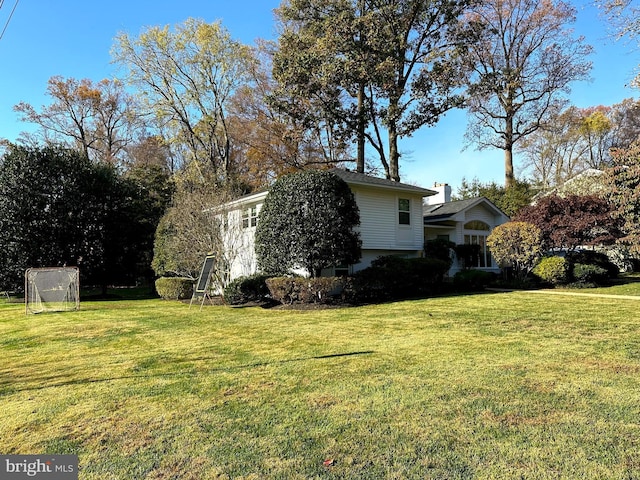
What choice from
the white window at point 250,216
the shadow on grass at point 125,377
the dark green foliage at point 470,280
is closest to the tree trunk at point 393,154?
the dark green foliage at point 470,280

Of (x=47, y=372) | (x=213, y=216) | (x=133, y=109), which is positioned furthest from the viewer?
(x=133, y=109)

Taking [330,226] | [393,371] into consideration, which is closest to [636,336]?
[393,371]

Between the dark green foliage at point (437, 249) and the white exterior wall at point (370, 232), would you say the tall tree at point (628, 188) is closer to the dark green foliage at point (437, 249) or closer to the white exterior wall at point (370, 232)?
the dark green foliage at point (437, 249)

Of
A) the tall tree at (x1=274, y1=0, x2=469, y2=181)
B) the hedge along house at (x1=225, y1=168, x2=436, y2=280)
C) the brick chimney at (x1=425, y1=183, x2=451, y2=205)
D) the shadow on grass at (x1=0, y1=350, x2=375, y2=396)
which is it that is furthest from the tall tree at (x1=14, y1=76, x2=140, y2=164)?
the shadow on grass at (x1=0, y1=350, x2=375, y2=396)

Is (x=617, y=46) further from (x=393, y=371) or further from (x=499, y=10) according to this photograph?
(x=499, y=10)

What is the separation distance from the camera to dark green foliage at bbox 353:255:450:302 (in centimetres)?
1247

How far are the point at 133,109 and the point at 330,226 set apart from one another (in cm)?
2281

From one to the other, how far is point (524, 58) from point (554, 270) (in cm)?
1732

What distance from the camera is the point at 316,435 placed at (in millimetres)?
3066

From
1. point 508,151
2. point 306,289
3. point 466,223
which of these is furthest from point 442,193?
point 306,289

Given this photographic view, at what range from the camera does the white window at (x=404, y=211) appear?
1694 cm

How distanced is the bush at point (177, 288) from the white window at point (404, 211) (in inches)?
349

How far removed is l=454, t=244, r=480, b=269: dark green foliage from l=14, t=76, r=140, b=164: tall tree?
2202 centimetres

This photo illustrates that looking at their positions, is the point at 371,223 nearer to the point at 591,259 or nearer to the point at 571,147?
the point at 591,259
